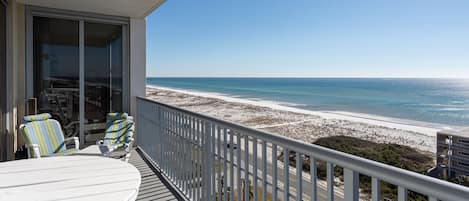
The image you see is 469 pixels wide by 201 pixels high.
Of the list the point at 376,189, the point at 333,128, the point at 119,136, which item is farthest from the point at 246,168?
→ the point at 333,128

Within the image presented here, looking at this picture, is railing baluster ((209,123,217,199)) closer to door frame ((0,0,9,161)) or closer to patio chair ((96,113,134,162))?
patio chair ((96,113,134,162))

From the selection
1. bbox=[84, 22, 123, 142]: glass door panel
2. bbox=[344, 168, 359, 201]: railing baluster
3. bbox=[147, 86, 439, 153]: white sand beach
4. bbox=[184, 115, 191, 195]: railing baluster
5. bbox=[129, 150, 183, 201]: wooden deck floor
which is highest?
bbox=[84, 22, 123, 142]: glass door panel

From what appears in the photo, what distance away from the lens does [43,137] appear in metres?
3.25

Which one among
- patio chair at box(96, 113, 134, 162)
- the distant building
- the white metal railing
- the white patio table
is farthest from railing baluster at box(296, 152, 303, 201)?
the distant building

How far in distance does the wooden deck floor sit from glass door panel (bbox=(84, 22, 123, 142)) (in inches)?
59.5

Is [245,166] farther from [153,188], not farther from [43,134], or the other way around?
[43,134]

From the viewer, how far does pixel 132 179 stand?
1523mm

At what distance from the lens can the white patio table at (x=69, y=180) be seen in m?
1.32

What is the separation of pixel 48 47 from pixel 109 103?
1258 millimetres

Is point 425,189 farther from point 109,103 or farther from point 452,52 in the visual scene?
point 452,52

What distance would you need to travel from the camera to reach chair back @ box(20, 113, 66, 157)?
10.00ft

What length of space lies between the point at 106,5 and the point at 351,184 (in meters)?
4.23

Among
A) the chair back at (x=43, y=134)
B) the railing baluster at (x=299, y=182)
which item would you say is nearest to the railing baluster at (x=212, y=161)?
the railing baluster at (x=299, y=182)

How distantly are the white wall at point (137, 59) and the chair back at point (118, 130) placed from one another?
0.74 metres
